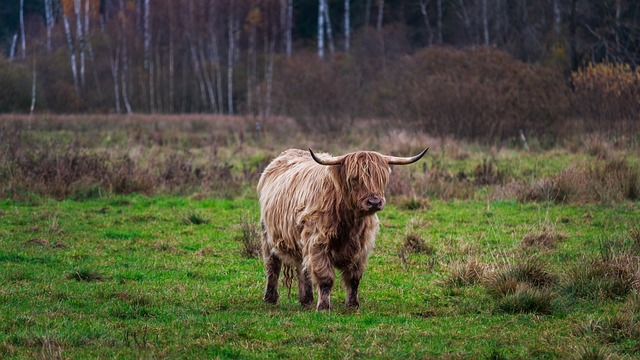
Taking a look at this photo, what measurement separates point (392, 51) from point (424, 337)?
38.0m

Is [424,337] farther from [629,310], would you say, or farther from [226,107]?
[226,107]

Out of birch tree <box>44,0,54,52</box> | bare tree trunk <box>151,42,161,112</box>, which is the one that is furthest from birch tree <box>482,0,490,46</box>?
birch tree <box>44,0,54,52</box>

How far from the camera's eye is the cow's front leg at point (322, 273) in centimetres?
722

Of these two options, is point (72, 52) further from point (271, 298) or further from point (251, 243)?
point (271, 298)

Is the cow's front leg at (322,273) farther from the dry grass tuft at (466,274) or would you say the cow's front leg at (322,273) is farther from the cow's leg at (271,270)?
the dry grass tuft at (466,274)

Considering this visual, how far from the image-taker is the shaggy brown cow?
284 inches

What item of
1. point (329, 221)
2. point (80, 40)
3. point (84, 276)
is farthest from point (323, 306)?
point (80, 40)

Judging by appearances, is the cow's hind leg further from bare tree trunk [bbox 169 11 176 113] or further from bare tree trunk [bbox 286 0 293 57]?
bare tree trunk [bbox 286 0 293 57]

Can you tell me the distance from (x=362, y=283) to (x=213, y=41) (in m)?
39.8

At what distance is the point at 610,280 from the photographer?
763cm

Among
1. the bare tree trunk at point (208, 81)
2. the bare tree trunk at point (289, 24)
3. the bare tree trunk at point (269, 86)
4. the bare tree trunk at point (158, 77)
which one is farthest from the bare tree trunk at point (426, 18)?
the bare tree trunk at point (158, 77)

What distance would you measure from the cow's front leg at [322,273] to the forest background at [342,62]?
16.2 metres

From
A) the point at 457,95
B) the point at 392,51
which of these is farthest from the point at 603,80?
the point at 392,51

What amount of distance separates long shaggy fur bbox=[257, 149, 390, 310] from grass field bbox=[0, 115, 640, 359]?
34 cm
